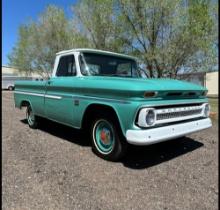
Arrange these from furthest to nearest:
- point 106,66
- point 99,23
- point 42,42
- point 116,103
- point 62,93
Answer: point 42,42, point 99,23, point 106,66, point 62,93, point 116,103

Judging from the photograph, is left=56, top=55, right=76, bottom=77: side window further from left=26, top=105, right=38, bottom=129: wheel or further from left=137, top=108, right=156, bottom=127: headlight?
left=137, top=108, right=156, bottom=127: headlight

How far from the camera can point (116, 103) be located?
13.5 feet

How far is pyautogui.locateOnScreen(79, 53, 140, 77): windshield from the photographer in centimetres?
523

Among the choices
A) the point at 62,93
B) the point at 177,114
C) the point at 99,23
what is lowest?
the point at 177,114

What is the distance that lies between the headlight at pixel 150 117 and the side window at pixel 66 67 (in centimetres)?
212

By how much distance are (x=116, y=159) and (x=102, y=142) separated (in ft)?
1.48

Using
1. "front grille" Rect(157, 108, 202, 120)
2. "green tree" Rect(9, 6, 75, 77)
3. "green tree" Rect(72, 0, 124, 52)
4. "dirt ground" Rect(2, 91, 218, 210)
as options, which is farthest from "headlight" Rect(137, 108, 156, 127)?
"green tree" Rect(9, 6, 75, 77)

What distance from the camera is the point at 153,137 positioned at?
384 centimetres

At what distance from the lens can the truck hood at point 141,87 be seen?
3.84m

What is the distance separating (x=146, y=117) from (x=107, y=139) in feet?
3.46

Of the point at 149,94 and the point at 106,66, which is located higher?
the point at 106,66

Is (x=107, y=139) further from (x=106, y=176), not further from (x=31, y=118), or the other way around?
(x=31, y=118)

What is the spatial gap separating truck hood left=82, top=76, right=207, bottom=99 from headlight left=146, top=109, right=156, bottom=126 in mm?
280

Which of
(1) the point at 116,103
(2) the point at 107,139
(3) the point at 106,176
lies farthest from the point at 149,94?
(3) the point at 106,176
